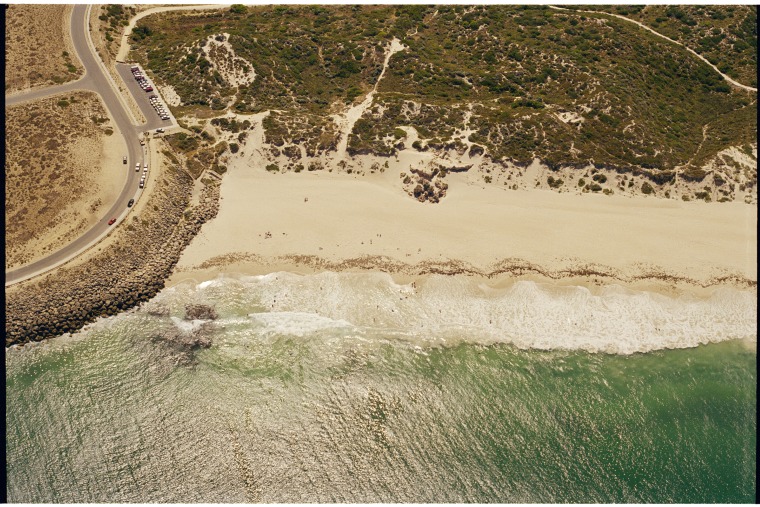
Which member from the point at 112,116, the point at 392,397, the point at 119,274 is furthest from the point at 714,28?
the point at 119,274

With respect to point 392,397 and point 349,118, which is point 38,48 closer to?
point 349,118

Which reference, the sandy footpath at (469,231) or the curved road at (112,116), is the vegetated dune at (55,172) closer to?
the curved road at (112,116)

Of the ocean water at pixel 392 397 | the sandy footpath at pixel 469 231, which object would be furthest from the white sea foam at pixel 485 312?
the sandy footpath at pixel 469 231

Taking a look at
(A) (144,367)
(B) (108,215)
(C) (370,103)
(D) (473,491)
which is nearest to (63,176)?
(B) (108,215)

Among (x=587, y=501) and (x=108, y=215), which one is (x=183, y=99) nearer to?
(x=108, y=215)

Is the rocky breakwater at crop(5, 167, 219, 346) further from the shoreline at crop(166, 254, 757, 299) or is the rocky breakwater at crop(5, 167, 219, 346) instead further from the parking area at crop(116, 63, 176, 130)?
the parking area at crop(116, 63, 176, 130)

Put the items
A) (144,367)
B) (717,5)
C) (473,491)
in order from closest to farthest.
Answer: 1. (473,491)
2. (144,367)
3. (717,5)
